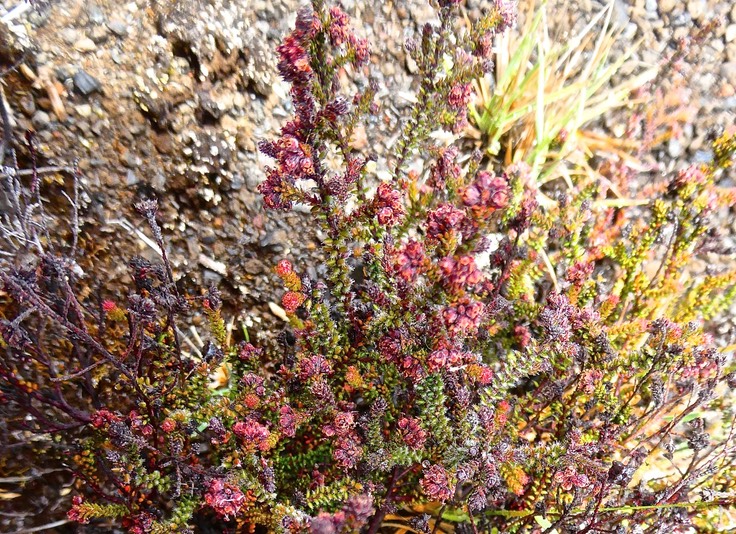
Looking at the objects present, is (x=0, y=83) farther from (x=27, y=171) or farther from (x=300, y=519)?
(x=300, y=519)

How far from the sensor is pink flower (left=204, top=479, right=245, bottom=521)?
140cm

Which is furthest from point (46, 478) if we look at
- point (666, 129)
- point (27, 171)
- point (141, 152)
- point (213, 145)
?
point (666, 129)

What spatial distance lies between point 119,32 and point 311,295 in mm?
1356

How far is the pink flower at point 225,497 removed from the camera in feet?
4.60

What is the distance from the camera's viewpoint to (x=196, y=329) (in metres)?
2.25

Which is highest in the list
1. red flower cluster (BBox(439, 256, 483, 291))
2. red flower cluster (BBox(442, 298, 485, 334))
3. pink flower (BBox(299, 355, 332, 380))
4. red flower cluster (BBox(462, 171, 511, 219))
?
red flower cluster (BBox(462, 171, 511, 219))

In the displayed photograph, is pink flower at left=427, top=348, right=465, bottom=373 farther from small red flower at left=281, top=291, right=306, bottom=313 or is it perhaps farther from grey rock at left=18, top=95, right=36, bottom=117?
grey rock at left=18, top=95, right=36, bottom=117

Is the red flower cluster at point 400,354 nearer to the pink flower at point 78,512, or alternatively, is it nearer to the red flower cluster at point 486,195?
the red flower cluster at point 486,195

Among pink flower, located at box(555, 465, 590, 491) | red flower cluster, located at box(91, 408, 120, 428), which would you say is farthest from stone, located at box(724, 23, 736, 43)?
red flower cluster, located at box(91, 408, 120, 428)

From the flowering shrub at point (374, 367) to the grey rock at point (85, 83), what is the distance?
17.2 inches

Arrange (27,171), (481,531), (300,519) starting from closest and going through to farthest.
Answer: (300,519) < (27,171) < (481,531)

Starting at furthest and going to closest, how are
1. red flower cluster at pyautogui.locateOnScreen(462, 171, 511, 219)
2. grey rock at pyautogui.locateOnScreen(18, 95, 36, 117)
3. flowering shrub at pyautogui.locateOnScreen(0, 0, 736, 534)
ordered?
grey rock at pyautogui.locateOnScreen(18, 95, 36, 117)
flowering shrub at pyautogui.locateOnScreen(0, 0, 736, 534)
red flower cluster at pyautogui.locateOnScreen(462, 171, 511, 219)

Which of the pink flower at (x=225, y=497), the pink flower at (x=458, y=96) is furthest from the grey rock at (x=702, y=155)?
the pink flower at (x=225, y=497)

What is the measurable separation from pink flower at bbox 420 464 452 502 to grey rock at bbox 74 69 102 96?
179 cm
